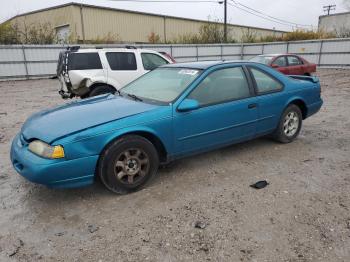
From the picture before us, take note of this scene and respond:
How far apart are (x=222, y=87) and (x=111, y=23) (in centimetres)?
2577

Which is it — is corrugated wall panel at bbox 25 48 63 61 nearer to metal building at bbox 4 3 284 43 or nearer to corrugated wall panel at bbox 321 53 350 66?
metal building at bbox 4 3 284 43

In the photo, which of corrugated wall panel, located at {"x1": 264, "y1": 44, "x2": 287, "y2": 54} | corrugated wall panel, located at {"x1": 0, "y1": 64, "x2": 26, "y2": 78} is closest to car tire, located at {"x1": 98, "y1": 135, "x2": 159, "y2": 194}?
corrugated wall panel, located at {"x1": 0, "y1": 64, "x2": 26, "y2": 78}

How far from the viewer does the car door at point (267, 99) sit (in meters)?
4.45

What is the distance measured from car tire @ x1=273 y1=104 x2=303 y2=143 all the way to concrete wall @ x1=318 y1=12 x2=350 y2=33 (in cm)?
3815

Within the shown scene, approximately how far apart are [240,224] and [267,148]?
7.55 feet

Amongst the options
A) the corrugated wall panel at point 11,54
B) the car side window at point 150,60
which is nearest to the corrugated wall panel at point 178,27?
the corrugated wall panel at point 11,54

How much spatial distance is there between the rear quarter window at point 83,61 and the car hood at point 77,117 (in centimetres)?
418

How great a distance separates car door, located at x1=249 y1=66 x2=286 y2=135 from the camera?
4449mm

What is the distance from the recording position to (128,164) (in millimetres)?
3383

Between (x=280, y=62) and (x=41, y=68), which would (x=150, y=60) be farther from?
(x=41, y=68)

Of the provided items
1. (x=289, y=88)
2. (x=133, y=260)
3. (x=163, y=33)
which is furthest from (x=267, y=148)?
(x=163, y=33)

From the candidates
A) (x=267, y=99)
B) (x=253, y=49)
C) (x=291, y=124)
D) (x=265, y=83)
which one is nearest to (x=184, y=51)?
(x=253, y=49)

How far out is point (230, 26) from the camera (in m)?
38.6

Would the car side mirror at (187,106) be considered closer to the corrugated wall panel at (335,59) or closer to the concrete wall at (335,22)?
the corrugated wall panel at (335,59)
